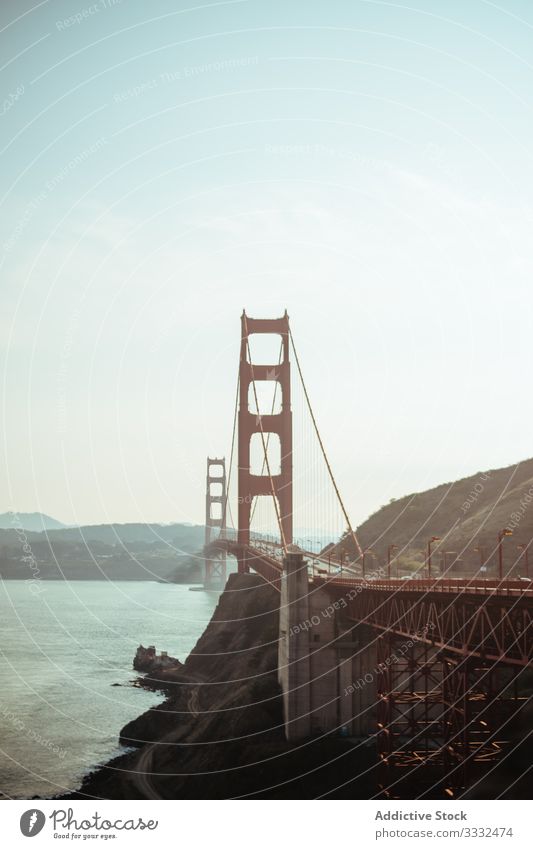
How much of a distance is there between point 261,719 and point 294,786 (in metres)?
7.25

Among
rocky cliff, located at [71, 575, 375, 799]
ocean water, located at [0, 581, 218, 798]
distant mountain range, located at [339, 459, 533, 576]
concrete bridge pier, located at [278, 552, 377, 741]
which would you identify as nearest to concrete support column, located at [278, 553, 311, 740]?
concrete bridge pier, located at [278, 552, 377, 741]

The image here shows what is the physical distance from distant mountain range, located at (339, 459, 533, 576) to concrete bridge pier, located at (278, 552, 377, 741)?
22926mm

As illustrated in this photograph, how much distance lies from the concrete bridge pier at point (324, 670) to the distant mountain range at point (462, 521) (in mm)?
22926

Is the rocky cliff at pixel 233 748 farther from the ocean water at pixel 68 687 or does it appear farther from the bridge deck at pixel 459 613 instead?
the bridge deck at pixel 459 613

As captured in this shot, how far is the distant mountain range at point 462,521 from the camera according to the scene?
264 feet

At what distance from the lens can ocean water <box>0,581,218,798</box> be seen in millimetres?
51488

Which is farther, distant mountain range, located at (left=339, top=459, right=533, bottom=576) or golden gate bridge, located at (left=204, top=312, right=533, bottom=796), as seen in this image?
distant mountain range, located at (left=339, top=459, right=533, bottom=576)

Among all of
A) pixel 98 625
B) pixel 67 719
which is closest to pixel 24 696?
pixel 67 719

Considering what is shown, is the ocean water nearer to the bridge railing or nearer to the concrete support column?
the concrete support column

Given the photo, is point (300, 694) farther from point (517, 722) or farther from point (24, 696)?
point (24, 696)

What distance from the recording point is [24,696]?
7162cm

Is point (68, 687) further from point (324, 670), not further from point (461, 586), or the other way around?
point (461, 586)

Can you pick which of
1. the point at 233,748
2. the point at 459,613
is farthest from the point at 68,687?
the point at 459,613

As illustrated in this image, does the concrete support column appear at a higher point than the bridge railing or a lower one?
lower
